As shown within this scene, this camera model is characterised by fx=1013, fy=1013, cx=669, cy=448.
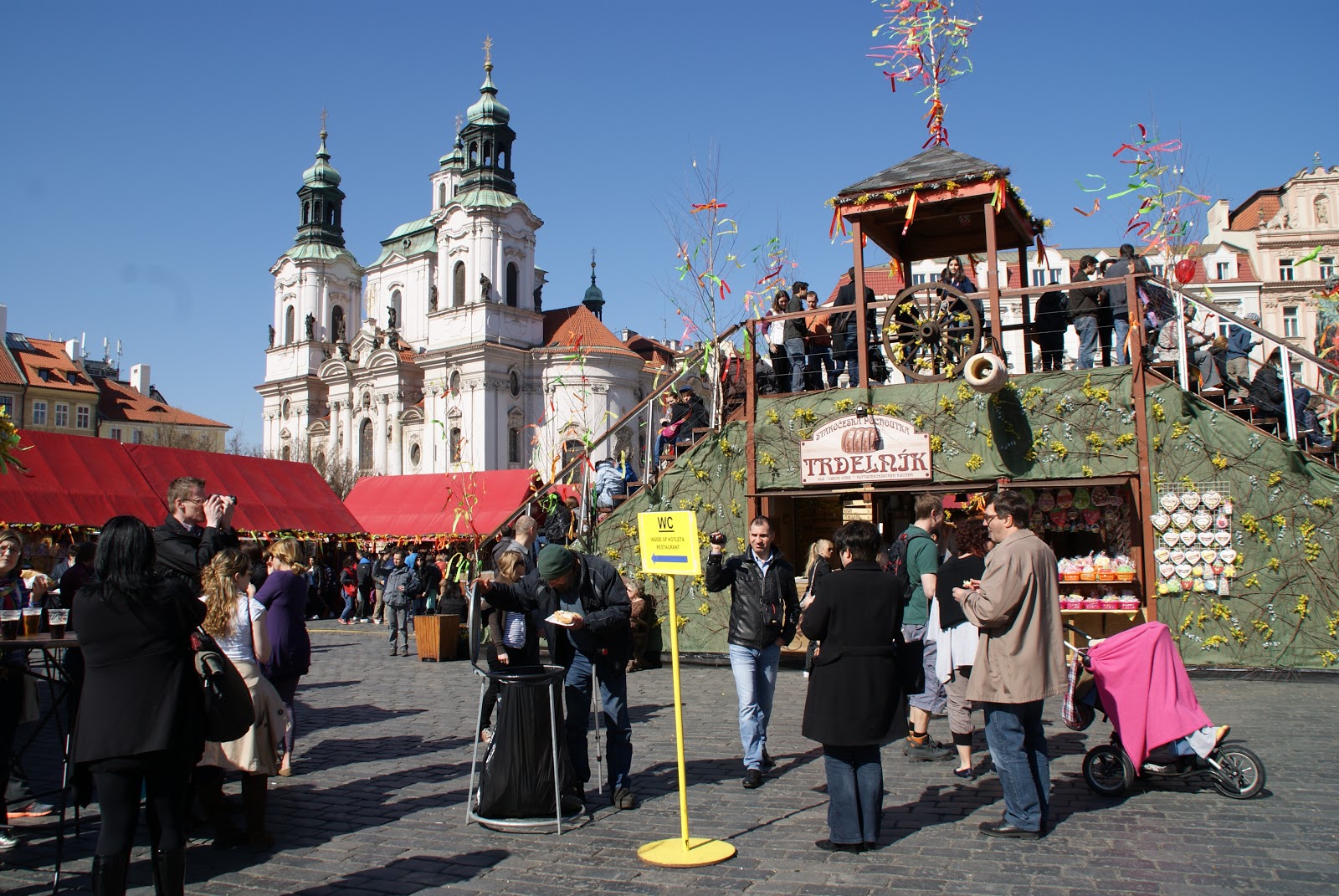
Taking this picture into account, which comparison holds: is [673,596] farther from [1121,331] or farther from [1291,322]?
[1291,322]

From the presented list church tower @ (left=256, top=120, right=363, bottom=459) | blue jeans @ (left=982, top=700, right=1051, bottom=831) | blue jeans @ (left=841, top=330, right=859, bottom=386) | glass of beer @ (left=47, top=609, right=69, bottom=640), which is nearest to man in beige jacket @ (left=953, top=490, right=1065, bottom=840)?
blue jeans @ (left=982, top=700, right=1051, bottom=831)

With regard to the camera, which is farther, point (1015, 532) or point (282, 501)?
point (282, 501)

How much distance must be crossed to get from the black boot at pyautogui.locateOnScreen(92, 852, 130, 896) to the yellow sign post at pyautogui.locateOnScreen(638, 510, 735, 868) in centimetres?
253

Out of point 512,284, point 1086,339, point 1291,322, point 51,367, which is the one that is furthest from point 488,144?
point 1086,339

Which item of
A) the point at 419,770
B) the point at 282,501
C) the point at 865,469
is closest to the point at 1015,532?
the point at 419,770

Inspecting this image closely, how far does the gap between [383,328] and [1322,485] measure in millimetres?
70455

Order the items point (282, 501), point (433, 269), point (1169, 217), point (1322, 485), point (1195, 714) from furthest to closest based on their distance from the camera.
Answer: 1. point (433, 269)
2. point (282, 501)
3. point (1169, 217)
4. point (1322, 485)
5. point (1195, 714)

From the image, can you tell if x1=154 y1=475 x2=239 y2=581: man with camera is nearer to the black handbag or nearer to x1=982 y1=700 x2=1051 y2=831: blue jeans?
the black handbag

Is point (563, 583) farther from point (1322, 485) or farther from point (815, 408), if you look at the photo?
point (1322, 485)

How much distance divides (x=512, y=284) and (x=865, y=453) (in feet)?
190

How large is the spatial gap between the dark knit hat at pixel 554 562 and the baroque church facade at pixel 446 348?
52.4 metres

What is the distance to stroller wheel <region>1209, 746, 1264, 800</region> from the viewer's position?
6309 millimetres

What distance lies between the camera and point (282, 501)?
2394cm

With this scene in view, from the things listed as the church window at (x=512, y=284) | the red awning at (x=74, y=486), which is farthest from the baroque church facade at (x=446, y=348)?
the red awning at (x=74, y=486)
